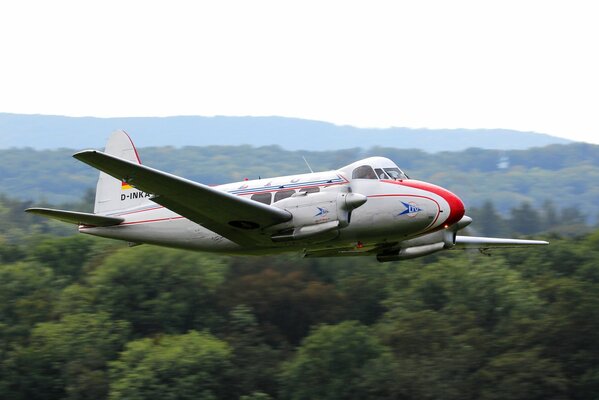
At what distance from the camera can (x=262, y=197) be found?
2917 centimetres

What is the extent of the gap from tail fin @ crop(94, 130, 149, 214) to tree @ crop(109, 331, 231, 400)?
28.1 metres

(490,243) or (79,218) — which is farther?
(490,243)

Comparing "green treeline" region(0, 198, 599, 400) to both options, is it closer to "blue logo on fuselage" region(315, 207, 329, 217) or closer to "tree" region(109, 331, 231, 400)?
"tree" region(109, 331, 231, 400)

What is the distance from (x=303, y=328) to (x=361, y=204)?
Answer: 47261mm

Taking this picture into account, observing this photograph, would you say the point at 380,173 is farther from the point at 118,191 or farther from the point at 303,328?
the point at 303,328

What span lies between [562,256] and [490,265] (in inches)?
285

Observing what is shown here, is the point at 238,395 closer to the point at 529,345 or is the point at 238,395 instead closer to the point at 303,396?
the point at 303,396

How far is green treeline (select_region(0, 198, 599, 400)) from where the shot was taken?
6038 centimetres

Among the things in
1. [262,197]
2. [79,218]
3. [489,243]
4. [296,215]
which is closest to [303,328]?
[489,243]

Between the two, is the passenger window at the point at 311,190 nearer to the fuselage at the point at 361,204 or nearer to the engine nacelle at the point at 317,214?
the fuselage at the point at 361,204

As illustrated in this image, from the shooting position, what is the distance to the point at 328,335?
63.0 m

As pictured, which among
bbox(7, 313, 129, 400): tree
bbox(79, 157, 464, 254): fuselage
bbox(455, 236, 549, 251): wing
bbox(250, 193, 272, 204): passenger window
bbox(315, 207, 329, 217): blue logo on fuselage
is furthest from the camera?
bbox(7, 313, 129, 400): tree

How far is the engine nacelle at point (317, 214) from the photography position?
27141 millimetres

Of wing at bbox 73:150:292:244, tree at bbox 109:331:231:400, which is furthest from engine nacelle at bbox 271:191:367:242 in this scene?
tree at bbox 109:331:231:400
